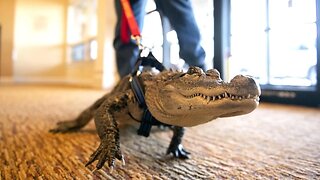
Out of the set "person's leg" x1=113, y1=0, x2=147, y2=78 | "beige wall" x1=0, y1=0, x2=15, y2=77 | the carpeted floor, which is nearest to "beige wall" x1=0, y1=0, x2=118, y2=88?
"beige wall" x1=0, y1=0, x2=15, y2=77

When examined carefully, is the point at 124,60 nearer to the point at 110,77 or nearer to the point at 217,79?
the point at 217,79

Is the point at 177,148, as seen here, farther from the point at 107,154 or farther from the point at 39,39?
the point at 39,39

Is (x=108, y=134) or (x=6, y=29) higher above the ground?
(x=6, y=29)

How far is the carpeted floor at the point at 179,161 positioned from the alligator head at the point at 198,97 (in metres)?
0.11

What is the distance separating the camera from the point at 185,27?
1.13m

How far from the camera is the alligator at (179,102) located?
0.44m

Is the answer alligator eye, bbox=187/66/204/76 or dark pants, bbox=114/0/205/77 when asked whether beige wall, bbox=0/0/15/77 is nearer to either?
dark pants, bbox=114/0/205/77

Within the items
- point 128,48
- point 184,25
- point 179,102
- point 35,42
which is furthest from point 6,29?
point 179,102

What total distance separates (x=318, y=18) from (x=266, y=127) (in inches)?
35.7

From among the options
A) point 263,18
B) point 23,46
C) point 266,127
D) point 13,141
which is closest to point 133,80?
point 13,141

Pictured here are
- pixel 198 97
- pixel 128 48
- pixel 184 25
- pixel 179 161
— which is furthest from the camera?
pixel 128 48

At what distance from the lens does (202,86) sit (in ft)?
1.52

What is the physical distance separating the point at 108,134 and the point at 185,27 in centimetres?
70

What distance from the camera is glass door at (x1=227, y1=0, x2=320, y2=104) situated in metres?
1.73
